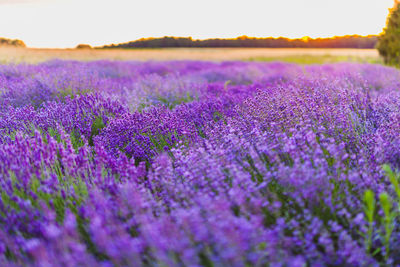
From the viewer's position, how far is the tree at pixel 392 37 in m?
12.4

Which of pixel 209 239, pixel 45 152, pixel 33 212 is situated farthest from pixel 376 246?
pixel 45 152

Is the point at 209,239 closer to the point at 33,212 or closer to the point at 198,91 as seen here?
the point at 33,212

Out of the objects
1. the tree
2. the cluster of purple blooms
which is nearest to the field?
the tree

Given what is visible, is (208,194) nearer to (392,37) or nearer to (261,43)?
(392,37)

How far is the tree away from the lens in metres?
12.4

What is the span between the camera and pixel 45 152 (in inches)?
77.8

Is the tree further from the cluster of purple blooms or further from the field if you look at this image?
the cluster of purple blooms

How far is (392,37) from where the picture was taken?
1259cm

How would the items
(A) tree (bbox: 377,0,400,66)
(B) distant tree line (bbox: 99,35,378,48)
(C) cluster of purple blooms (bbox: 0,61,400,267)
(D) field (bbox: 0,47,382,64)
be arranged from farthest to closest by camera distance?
(B) distant tree line (bbox: 99,35,378,48) < (A) tree (bbox: 377,0,400,66) < (D) field (bbox: 0,47,382,64) < (C) cluster of purple blooms (bbox: 0,61,400,267)

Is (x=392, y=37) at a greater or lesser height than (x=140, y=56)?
greater

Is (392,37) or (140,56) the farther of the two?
(140,56)

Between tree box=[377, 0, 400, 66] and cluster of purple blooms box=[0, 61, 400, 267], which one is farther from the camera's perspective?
tree box=[377, 0, 400, 66]

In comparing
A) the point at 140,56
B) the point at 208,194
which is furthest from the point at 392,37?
the point at 208,194

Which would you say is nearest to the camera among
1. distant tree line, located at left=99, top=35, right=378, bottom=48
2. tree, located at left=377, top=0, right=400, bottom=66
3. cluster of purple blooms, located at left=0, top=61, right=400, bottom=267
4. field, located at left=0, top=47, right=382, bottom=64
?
cluster of purple blooms, located at left=0, top=61, right=400, bottom=267
